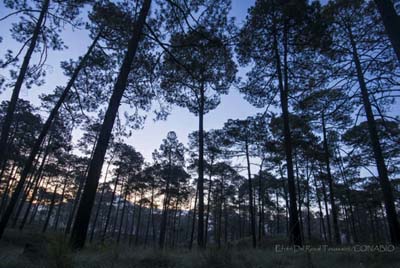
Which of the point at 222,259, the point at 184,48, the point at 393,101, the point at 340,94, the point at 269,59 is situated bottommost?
the point at 222,259

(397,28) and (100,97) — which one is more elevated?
(100,97)

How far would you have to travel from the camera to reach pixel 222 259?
338 cm

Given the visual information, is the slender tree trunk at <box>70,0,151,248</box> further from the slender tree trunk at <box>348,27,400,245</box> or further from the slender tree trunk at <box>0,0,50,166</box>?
the slender tree trunk at <box>348,27,400,245</box>

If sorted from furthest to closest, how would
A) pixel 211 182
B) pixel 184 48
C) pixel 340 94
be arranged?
pixel 211 182 → pixel 184 48 → pixel 340 94

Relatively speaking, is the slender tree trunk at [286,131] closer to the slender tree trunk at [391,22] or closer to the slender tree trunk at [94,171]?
the slender tree trunk at [391,22]

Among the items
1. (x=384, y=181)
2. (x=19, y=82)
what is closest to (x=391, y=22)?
(x=384, y=181)

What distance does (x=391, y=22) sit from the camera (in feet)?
11.2

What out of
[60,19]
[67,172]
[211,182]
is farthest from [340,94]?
[67,172]

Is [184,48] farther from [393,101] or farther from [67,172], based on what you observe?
[67,172]

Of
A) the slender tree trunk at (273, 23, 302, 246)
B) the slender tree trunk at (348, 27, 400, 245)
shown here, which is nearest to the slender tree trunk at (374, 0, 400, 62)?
the slender tree trunk at (348, 27, 400, 245)

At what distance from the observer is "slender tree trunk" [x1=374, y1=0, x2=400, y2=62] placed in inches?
130

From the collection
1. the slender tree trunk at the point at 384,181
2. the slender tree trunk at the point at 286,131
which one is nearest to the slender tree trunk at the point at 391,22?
the slender tree trunk at the point at 384,181

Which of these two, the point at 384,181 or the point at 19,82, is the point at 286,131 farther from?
the point at 19,82

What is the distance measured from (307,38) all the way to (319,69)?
117cm
